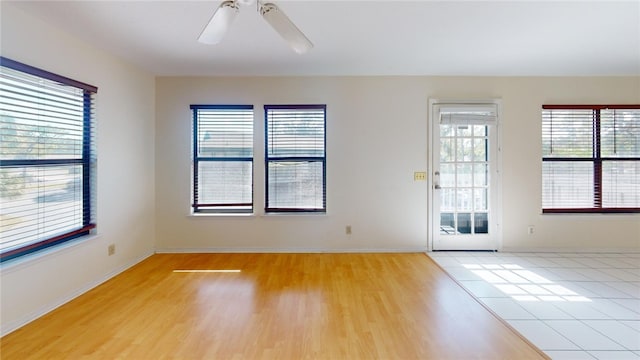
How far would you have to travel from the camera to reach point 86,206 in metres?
3.20

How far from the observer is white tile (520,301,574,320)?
2.52 m

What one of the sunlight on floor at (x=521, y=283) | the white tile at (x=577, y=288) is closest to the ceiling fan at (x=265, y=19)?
the sunlight on floor at (x=521, y=283)

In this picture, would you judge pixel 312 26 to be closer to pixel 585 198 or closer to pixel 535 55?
pixel 535 55

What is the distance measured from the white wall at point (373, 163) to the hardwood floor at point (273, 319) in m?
0.79

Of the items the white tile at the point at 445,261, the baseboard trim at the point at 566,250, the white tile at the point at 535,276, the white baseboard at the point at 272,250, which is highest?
the baseboard trim at the point at 566,250

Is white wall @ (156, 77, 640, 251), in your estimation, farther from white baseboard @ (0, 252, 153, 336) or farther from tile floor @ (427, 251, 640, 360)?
white baseboard @ (0, 252, 153, 336)

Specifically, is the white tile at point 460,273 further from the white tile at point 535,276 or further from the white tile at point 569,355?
the white tile at point 569,355

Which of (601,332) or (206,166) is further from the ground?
(206,166)

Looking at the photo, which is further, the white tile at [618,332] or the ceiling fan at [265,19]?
the white tile at [618,332]

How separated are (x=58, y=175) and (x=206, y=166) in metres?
1.79

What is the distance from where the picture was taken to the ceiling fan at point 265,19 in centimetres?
192

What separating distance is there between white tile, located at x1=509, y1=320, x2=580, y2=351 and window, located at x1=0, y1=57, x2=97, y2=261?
13.3 ft

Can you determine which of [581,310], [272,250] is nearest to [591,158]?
[581,310]

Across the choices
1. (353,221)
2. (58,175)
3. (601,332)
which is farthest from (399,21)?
(58,175)
